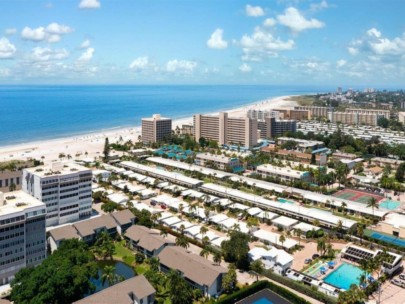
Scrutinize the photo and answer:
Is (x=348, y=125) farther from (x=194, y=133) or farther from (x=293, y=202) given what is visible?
(x=293, y=202)

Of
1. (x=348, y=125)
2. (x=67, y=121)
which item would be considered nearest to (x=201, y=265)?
(x=348, y=125)

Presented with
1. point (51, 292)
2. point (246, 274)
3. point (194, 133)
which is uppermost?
point (194, 133)

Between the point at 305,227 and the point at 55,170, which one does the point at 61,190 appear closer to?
the point at 55,170

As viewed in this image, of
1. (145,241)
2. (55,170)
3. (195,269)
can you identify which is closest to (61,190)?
(55,170)

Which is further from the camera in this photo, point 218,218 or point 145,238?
point 218,218

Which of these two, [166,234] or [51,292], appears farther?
[166,234]

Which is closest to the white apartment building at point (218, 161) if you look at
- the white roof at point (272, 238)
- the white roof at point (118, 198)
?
the white roof at point (118, 198)
